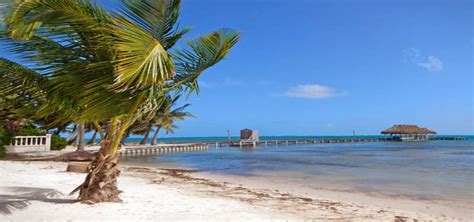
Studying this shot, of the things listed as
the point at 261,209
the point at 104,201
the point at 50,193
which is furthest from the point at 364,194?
the point at 50,193

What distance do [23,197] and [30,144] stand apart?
47.9ft

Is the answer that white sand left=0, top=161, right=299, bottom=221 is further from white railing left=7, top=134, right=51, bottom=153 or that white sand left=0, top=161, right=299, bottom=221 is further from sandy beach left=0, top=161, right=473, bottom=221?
white railing left=7, top=134, right=51, bottom=153

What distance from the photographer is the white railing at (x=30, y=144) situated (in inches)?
691

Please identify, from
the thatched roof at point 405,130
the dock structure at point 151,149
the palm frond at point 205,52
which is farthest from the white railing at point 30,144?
the thatched roof at point 405,130

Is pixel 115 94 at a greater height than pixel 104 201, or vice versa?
pixel 115 94

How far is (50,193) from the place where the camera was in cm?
625

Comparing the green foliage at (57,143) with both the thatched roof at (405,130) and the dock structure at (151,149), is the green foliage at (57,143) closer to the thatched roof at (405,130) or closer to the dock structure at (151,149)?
the dock structure at (151,149)

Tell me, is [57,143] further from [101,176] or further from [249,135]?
[249,135]

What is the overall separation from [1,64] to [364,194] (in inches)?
342

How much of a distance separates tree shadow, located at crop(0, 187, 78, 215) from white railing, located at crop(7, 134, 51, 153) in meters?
12.8

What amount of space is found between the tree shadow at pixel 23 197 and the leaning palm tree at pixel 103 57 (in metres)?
0.78

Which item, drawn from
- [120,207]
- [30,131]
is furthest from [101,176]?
[30,131]

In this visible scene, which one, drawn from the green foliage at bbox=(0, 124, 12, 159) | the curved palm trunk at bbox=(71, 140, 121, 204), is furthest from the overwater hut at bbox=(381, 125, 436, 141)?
the curved palm trunk at bbox=(71, 140, 121, 204)

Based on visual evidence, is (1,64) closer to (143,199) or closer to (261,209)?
(143,199)
